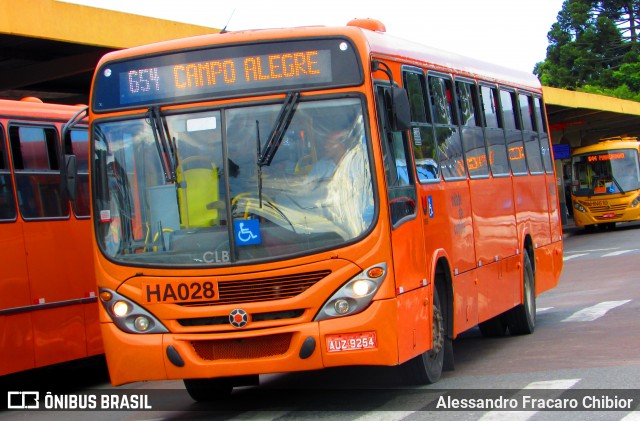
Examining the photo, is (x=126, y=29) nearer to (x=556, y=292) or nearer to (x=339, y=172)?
(x=556, y=292)

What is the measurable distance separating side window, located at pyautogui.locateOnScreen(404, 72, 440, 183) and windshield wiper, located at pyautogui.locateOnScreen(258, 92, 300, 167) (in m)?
1.52

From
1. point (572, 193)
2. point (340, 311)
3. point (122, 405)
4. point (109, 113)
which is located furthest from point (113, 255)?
point (572, 193)

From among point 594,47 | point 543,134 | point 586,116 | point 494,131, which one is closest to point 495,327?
point 494,131

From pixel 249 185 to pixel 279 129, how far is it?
1.56ft

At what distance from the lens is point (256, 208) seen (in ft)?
28.6

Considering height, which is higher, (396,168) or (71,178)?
(71,178)

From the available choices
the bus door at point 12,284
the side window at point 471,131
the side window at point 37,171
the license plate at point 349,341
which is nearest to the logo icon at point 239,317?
the license plate at point 349,341

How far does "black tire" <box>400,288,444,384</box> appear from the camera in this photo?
9.83 m

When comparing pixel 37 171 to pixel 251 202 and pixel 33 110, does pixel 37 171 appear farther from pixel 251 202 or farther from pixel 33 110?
pixel 251 202

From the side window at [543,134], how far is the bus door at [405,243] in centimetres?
649

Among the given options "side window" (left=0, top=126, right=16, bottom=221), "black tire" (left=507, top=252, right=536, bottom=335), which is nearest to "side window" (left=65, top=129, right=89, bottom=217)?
"side window" (left=0, top=126, right=16, bottom=221)

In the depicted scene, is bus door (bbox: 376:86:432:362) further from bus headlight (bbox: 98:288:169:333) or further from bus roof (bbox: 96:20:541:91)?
bus headlight (bbox: 98:288:169:333)

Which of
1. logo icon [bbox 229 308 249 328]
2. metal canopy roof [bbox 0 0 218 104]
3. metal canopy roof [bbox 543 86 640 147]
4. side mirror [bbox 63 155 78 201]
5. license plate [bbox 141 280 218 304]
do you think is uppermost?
metal canopy roof [bbox 0 0 218 104]

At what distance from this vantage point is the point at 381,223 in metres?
8.70
